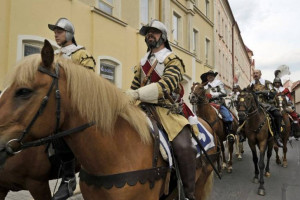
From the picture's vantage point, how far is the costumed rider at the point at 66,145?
2561 mm

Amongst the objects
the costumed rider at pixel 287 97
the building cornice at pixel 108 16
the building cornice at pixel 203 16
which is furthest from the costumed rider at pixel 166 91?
the building cornice at pixel 203 16

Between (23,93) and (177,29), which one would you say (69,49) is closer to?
(23,93)

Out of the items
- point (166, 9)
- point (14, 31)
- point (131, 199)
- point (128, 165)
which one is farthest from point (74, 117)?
point (166, 9)

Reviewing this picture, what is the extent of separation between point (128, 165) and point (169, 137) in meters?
0.54

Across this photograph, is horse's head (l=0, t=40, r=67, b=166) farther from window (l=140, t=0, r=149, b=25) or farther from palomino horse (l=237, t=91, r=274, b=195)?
window (l=140, t=0, r=149, b=25)

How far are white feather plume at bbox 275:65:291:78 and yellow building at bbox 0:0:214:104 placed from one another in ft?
17.0

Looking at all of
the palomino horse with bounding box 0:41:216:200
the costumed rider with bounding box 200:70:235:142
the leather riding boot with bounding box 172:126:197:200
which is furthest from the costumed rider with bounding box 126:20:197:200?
the costumed rider with bounding box 200:70:235:142

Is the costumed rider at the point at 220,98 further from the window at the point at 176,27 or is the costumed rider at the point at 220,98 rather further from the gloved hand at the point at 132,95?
the window at the point at 176,27

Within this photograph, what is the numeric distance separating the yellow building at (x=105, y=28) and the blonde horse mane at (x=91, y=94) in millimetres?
294

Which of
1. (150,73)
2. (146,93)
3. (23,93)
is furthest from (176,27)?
(23,93)

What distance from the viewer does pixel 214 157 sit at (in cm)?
366

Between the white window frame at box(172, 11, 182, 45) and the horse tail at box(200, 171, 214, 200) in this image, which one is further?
the white window frame at box(172, 11, 182, 45)

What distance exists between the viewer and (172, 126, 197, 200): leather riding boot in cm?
244

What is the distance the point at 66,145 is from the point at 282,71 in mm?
9863
